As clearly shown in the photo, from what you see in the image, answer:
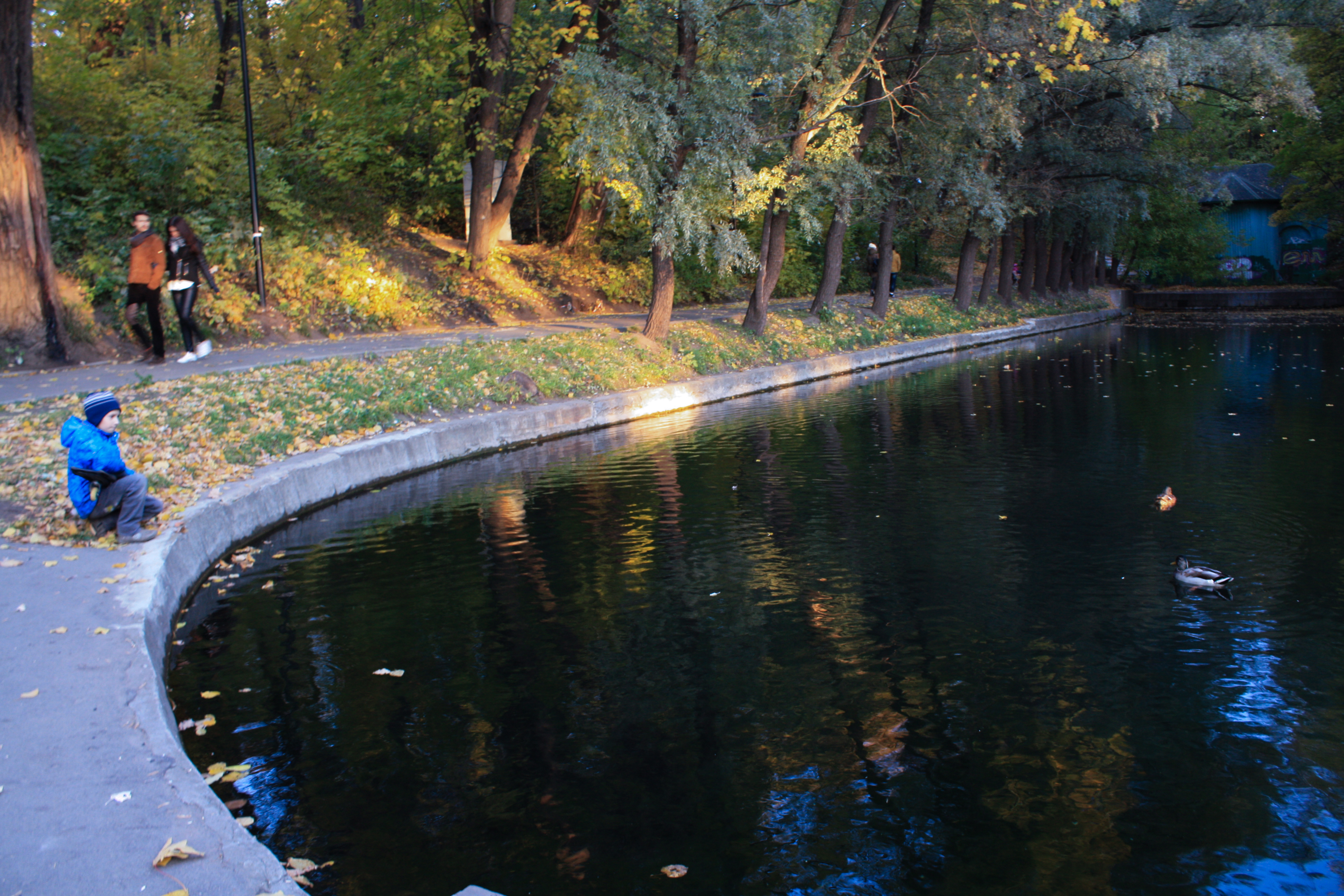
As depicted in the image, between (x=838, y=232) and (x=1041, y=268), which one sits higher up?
(x=838, y=232)

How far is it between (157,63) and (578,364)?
17.5m

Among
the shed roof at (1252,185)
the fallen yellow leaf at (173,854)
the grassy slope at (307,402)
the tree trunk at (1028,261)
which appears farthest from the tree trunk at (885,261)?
the shed roof at (1252,185)

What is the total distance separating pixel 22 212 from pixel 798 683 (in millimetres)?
13724

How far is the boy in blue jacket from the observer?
7883mm

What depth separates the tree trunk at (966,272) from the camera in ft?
108

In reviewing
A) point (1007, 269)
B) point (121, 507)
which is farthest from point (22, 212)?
point (1007, 269)

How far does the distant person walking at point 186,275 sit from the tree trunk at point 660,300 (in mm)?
7653

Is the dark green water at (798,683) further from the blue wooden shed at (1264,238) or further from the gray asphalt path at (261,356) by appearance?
the blue wooden shed at (1264,238)

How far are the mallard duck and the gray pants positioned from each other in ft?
24.8

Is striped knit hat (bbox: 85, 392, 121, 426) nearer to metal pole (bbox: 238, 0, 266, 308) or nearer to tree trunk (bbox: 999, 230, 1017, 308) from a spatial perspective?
metal pole (bbox: 238, 0, 266, 308)

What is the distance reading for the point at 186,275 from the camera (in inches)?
617

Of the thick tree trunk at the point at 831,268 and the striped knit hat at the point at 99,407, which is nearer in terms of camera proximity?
the striped knit hat at the point at 99,407

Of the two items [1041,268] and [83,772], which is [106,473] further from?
[1041,268]

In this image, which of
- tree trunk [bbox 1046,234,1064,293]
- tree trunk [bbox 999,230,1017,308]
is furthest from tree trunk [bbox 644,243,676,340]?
tree trunk [bbox 1046,234,1064,293]
